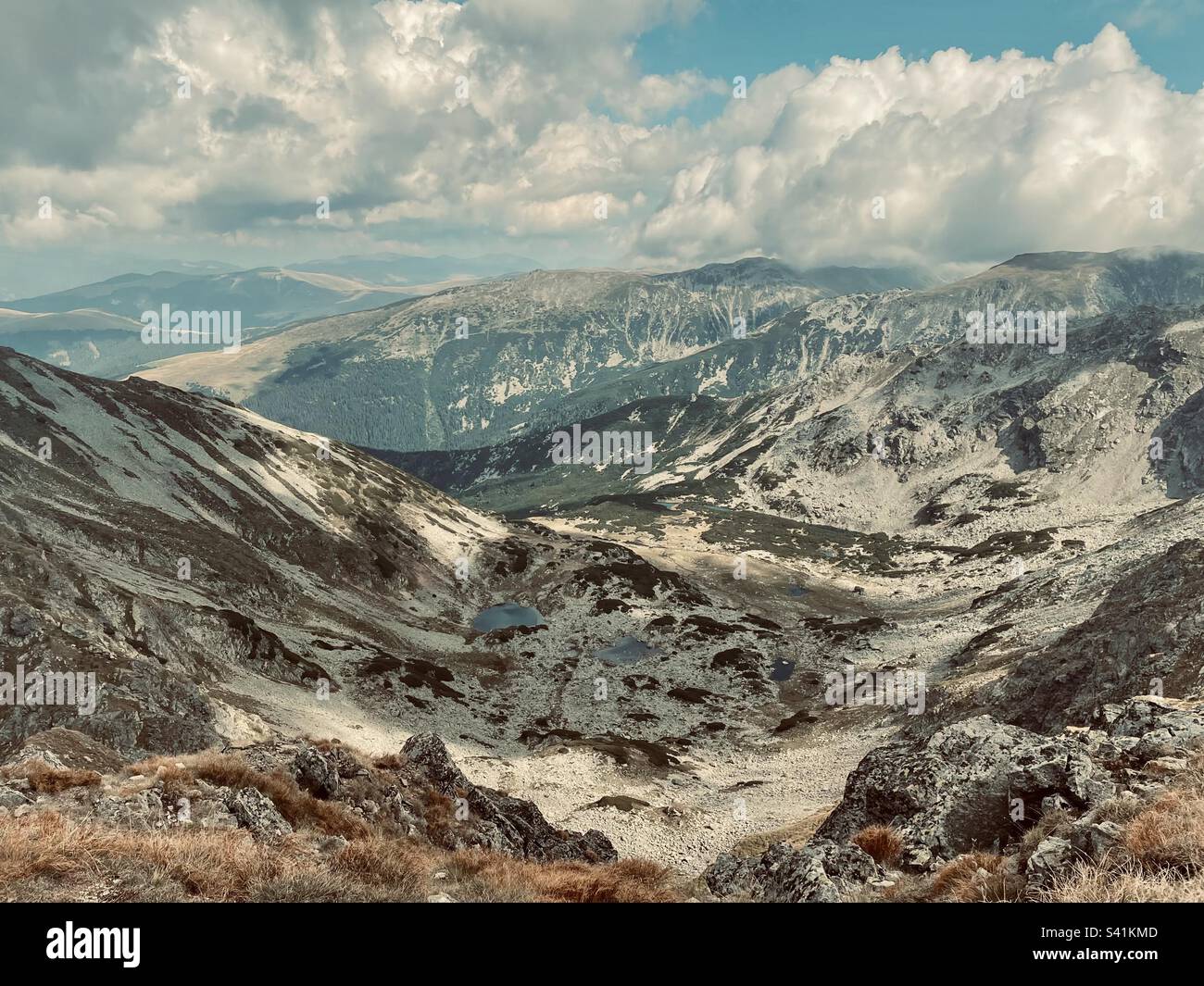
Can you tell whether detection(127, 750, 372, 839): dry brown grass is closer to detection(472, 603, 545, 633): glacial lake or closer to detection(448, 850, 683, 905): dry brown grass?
detection(448, 850, 683, 905): dry brown grass

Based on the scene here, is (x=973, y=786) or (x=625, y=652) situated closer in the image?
(x=973, y=786)

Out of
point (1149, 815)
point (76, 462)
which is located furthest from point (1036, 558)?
point (76, 462)

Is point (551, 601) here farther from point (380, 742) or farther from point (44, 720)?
point (44, 720)

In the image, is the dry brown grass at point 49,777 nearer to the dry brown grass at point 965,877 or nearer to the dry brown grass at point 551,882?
the dry brown grass at point 551,882

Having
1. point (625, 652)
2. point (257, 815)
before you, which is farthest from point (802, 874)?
point (625, 652)

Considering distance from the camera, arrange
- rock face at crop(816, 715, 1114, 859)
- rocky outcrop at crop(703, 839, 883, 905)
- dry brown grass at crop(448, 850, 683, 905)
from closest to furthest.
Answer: dry brown grass at crop(448, 850, 683, 905) → rocky outcrop at crop(703, 839, 883, 905) → rock face at crop(816, 715, 1114, 859)

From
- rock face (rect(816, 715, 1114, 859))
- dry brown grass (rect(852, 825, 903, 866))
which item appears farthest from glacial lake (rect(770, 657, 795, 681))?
dry brown grass (rect(852, 825, 903, 866))

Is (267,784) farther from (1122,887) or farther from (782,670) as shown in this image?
(782,670)
